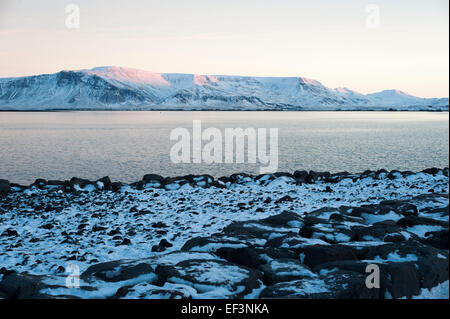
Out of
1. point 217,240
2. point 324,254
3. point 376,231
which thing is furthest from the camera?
point 376,231

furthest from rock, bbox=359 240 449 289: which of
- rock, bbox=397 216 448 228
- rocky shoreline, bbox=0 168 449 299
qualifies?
rock, bbox=397 216 448 228

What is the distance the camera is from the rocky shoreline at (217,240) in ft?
26.9

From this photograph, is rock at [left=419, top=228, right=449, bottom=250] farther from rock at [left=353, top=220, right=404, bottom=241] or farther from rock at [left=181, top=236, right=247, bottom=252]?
rock at [left=181, top=236, right=247, bottom=252]

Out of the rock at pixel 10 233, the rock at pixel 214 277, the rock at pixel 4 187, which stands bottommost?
the rock at pixel 10 233

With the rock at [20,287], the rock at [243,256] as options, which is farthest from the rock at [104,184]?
the rock at [20,287]

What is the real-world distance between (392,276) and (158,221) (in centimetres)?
1034

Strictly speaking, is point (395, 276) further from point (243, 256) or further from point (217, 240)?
point (217, 240)

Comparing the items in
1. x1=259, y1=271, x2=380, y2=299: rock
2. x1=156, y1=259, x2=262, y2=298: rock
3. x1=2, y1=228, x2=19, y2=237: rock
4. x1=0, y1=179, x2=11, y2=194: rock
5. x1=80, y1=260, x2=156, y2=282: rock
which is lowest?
x1=2, y1=228, x2=19, y2=237: rock

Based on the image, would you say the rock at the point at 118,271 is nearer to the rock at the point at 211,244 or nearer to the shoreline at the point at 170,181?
the rock at the point at 211,244

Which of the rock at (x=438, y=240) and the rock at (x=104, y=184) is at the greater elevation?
the rock at (x=438, y=240)

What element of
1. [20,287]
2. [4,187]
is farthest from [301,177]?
[20,287]

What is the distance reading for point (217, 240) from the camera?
37.6ft

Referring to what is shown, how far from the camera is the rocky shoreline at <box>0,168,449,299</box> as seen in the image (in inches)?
323

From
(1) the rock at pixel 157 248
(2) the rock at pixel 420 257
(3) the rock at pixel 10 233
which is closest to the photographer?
(2) the rock at pixel 420 257
